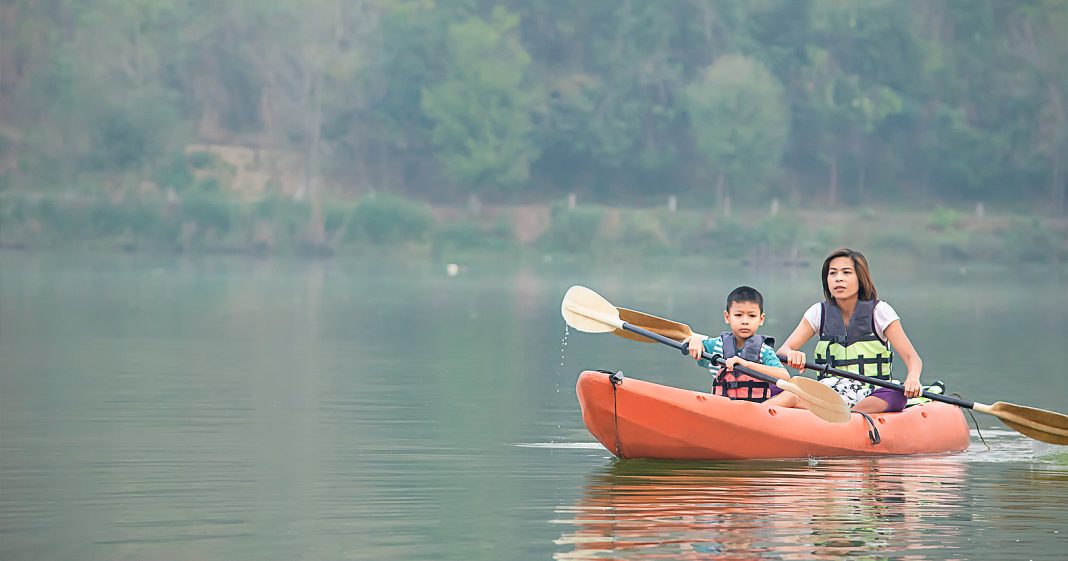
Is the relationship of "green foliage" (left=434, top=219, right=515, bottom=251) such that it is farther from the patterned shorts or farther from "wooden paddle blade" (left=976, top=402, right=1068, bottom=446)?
"wooden paddle blade" (left=976, top=402, right=1068, bottom=446)

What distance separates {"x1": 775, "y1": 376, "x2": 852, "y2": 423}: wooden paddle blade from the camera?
39.6 feet

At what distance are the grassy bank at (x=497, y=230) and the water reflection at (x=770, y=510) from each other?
43.1 m

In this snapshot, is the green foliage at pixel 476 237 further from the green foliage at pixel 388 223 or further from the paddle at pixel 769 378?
the paddle at pixel 769 378

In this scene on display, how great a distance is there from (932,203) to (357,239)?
1947 centimetres

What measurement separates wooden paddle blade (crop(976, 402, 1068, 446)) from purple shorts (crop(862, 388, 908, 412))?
25.3 inches

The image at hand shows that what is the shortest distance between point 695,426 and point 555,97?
178 ft

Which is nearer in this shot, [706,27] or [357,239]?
[357,239]

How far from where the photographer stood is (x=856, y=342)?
1285cm

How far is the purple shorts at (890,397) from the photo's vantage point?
43.0ft

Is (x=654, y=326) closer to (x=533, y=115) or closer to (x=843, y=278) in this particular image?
(x=843, y=278)

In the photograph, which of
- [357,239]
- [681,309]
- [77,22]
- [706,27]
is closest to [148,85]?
[77,22]

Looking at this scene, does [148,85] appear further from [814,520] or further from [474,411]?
[814,520]

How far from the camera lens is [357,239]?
5769 cm

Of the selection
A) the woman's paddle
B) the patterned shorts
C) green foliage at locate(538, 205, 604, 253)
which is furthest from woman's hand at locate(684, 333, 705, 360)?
green foliage at locate(538, 205, 604, 253)
